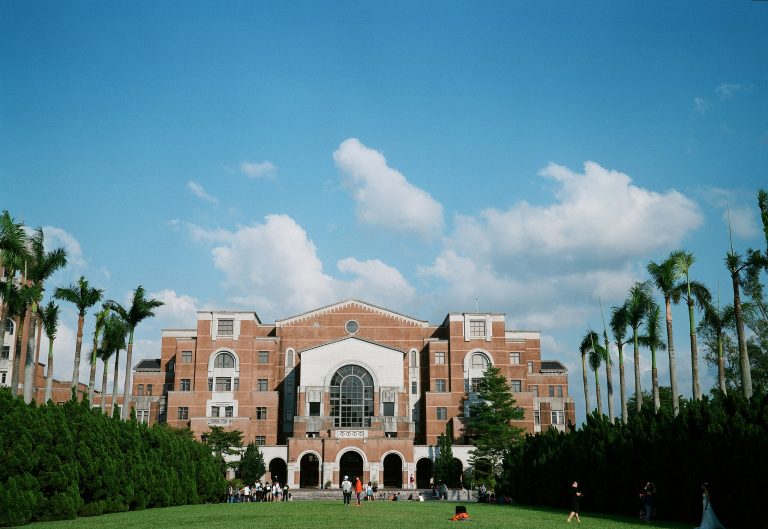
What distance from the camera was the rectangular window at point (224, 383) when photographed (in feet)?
224

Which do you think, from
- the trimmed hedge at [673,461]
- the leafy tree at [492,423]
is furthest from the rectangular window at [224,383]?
the trimmed hedge at [673,461]

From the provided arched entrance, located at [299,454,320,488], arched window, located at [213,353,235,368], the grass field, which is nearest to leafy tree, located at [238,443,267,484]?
arched entrance, located at [299,454,320,488]

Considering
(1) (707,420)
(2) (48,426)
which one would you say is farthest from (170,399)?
(1) (707,420)

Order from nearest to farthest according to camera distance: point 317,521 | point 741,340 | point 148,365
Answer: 1. point 317,521
2. point 741,340
3. point 148,365

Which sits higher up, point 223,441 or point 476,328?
point 476,328

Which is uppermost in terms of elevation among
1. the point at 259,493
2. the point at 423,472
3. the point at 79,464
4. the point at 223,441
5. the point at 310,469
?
the point at 223,441

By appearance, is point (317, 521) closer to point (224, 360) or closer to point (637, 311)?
point (637, 311)

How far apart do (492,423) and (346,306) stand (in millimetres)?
19363

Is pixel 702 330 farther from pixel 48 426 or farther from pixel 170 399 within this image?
pixel 48 426

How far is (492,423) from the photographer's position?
61000 mm

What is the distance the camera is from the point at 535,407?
78.1m

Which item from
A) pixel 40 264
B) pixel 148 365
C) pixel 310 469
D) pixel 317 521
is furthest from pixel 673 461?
pixel 148 365

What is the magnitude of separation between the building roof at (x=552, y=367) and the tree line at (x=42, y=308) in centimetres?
4438

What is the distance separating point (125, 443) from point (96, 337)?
65.6ft
